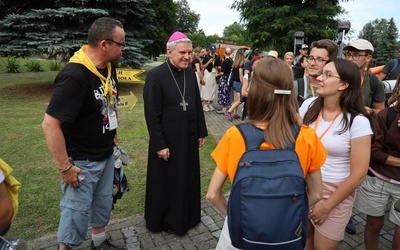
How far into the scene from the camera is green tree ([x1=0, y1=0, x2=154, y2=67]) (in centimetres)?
1035

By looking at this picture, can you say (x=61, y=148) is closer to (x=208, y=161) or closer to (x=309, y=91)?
(x=309, y=91)

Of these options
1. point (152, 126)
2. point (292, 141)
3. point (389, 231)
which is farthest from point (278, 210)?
point (389, 231)

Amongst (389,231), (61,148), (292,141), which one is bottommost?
(389,231)

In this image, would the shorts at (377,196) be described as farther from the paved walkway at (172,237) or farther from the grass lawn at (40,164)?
the grass lawn at (40,164)

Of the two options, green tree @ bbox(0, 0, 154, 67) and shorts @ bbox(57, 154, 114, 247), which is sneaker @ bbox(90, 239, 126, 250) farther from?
green tree @ bbox(0, 0, 154, 67)

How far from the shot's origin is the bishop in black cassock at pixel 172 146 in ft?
10.2

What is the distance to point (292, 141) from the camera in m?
1.55

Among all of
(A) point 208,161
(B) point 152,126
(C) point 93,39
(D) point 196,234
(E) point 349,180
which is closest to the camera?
(E) point 349,180

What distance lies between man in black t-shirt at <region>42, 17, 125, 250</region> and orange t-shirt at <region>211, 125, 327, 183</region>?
1.27 m

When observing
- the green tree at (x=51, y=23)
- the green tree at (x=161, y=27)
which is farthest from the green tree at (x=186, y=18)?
the green tree at (x=51, y=23)

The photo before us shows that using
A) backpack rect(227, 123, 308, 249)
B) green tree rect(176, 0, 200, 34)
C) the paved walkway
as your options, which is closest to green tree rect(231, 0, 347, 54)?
the paved walkway

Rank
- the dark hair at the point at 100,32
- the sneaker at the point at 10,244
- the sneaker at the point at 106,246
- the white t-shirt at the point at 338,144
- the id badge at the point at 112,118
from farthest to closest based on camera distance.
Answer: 1. the sneaker at the point at 106,246
2. the id badge at the point at 112,118
3. the dark hair at the point at 100,32
4. the white t-shirt at the point at 338,144
5. the sneaker at the point at 10,244

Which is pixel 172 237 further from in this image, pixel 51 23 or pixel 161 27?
pixel 161 27

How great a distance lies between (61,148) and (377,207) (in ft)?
8.77
